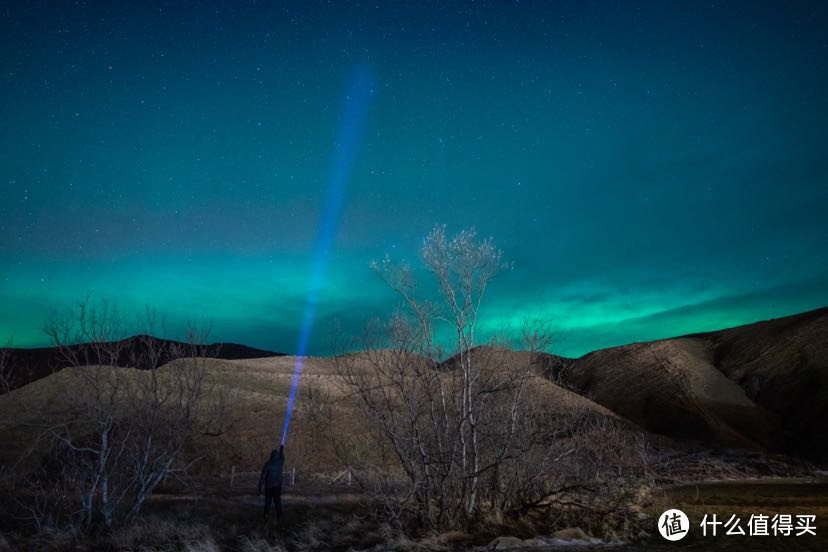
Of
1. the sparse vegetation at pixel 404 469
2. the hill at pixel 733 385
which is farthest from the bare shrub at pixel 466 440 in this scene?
the hill at pixel 733 385

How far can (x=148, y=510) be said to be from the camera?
68.4ft

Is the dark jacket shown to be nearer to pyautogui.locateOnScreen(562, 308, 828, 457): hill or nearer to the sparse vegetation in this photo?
the sparse vegetation

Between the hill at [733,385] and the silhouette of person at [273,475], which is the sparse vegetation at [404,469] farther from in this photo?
the hill at [733,385]

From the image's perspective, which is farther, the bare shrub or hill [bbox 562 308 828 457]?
hill [bbox 562 308 828 457]

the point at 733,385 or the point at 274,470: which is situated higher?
the point at 733,385

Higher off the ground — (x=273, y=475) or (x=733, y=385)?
(x=733, y=385)

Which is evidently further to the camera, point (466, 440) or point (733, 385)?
point (733, 385)

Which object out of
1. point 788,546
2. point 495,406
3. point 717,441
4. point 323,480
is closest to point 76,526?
point 495,406

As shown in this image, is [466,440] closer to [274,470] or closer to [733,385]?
[274,470]

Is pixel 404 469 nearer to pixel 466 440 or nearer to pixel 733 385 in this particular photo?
pixel 466 440

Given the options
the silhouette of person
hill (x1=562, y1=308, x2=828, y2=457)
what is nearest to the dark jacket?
the silhouette of person

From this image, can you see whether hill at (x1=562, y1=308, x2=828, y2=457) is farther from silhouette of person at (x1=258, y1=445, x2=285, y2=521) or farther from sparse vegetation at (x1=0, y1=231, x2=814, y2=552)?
silhouette of person at (x1=258, y1=445, x2=285, y2=521)

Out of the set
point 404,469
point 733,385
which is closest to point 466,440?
point 404,469

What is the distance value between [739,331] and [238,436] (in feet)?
300
